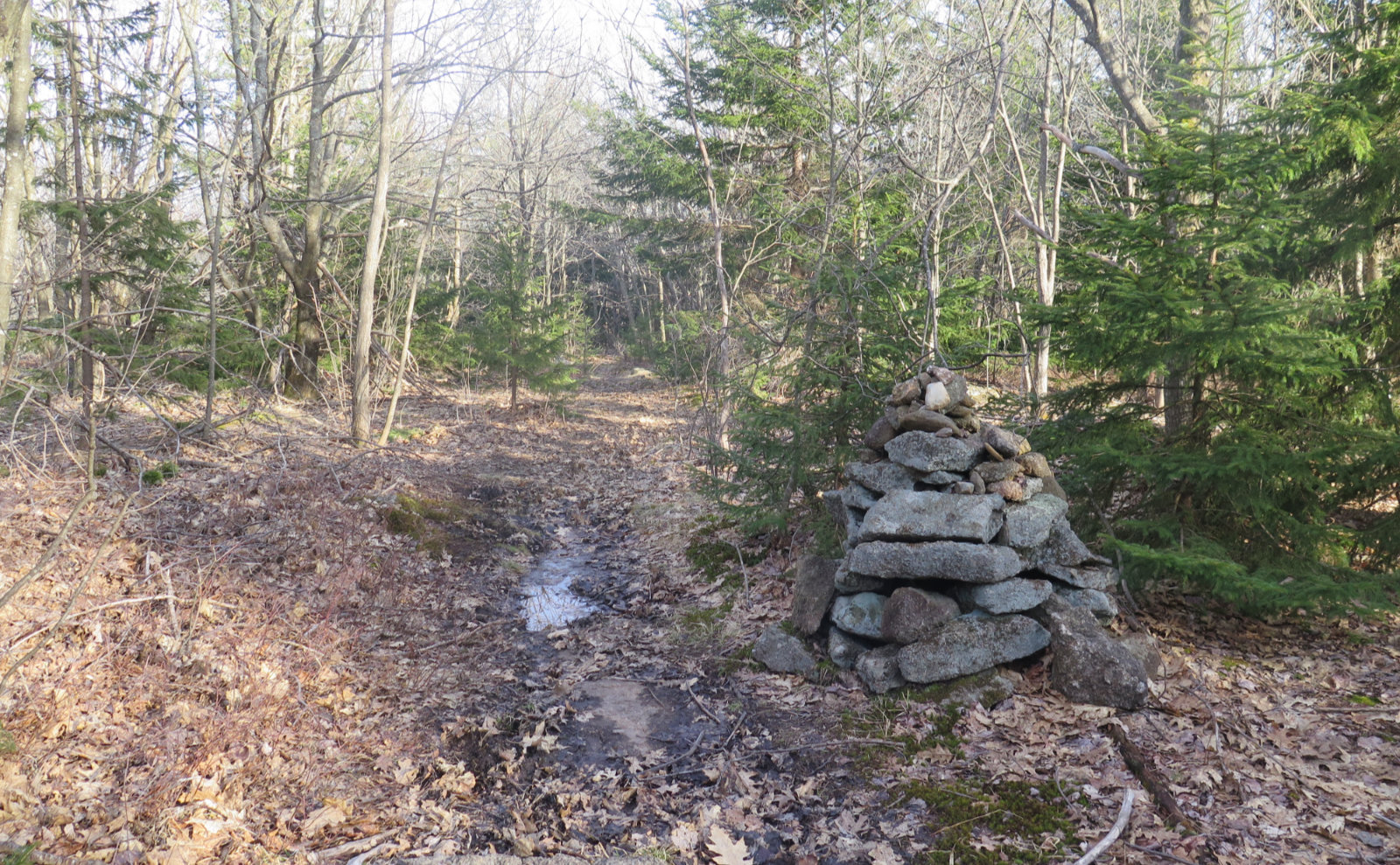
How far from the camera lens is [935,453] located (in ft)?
20.2

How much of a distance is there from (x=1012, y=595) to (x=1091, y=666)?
0.67 m

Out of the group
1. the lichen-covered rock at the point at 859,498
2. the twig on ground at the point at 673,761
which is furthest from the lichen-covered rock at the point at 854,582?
the twig on ground at the point at 673,761

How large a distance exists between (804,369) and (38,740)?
264 inches

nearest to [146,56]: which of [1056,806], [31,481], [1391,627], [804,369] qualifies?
[31,481]

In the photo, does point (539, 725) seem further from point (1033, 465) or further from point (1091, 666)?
point (1033, 465)

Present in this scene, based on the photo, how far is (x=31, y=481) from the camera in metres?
6.10

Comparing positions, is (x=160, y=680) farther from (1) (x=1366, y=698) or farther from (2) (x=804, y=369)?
(1) (x=1366, y=698)

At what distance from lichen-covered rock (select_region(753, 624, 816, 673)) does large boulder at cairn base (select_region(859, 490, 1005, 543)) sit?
1.08 m

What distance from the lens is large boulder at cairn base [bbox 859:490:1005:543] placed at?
569 cm

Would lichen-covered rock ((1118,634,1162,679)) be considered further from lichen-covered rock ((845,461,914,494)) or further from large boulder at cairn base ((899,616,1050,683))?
lichen-covered rock ((845,461,914,494))

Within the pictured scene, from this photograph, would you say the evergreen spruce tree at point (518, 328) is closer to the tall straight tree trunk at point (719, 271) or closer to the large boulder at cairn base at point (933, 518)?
the tall straight tree trunk at point (719, 271)

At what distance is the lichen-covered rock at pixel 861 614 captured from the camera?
5988mm

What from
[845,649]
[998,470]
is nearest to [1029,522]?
[998,470]

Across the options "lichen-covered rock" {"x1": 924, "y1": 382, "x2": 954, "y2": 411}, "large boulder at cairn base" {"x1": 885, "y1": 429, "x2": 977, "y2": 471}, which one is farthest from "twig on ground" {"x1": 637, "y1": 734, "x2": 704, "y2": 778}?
"lichen-covered rock" {"x1": 924, "y1": 382, "x2": 954, "y2": 411}
